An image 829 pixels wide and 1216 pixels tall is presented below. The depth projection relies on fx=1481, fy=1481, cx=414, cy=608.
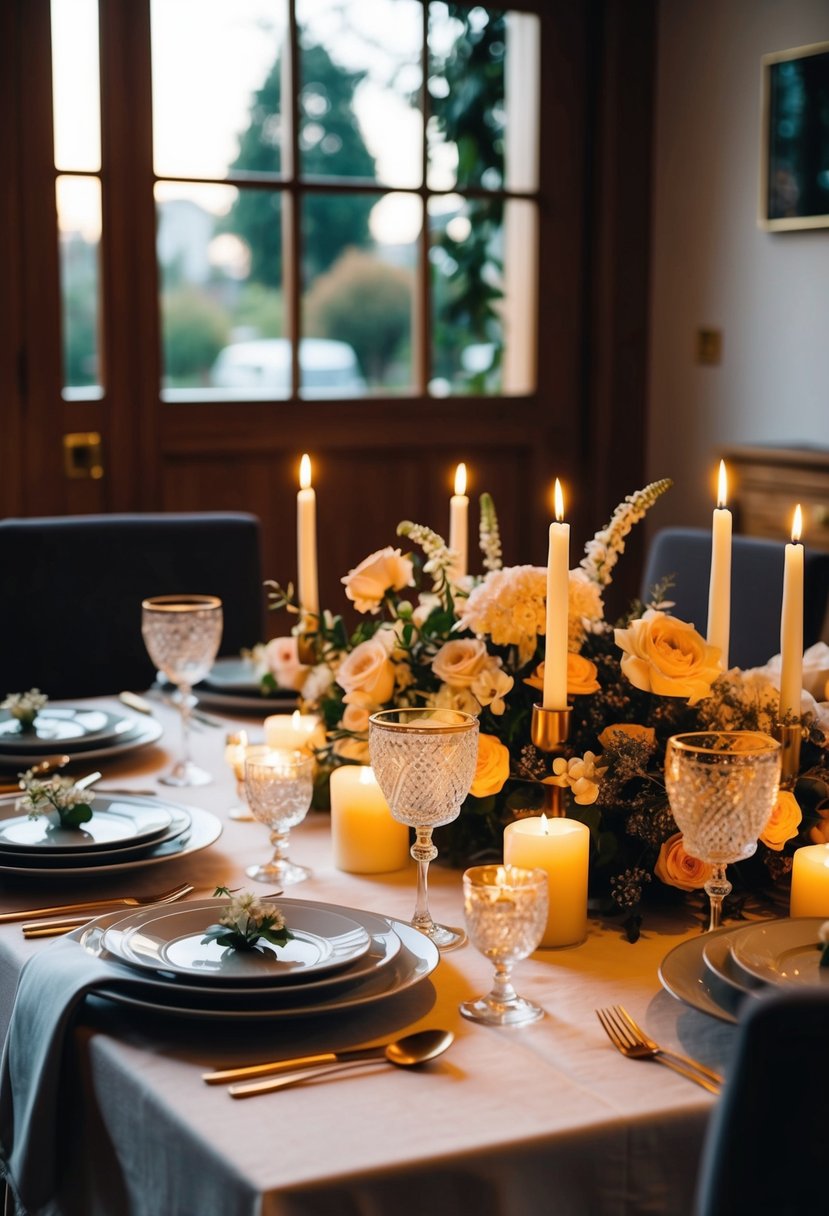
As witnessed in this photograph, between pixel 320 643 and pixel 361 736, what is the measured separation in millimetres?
167

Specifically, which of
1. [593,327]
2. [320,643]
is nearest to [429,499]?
[593,327]

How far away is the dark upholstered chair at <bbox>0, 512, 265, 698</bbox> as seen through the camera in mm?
2248

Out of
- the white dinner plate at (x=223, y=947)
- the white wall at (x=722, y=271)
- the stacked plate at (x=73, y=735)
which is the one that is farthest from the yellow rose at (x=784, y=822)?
the white wall at (x=722, y=271)

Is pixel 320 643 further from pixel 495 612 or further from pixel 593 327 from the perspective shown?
pixel 593 327

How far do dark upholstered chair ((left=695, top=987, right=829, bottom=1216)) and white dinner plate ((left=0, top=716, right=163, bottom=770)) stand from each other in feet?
3.54

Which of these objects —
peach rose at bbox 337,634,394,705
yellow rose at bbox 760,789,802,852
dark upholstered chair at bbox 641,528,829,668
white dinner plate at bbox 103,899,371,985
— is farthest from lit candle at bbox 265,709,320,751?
dark upholstered chair at bbox 641,528,829,668

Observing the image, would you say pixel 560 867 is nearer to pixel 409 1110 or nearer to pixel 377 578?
pixel 409 1110

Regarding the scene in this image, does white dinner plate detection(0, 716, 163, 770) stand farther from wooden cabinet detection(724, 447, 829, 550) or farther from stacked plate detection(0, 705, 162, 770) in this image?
wooden cabinet detection(724, 447, 829, 550)

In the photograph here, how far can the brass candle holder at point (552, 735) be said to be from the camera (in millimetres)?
1171

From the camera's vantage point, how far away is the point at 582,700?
4.16 ft

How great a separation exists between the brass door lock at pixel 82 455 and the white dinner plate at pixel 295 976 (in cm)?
250

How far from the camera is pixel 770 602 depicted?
6.63 feet

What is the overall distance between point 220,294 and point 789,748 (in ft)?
8.95

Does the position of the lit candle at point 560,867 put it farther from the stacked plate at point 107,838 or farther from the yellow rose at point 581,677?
the stacked plate at point 107,838
